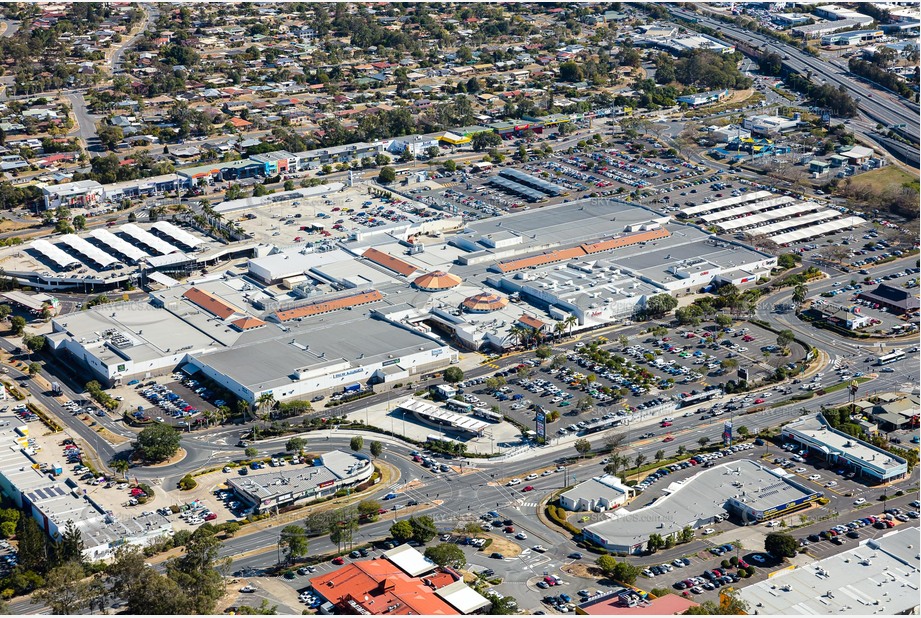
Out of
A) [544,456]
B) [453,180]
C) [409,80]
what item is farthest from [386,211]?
[409,80]

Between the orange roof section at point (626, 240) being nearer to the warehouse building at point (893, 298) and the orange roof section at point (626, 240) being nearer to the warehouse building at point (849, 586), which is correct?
the warehouse building at point (893, 298)

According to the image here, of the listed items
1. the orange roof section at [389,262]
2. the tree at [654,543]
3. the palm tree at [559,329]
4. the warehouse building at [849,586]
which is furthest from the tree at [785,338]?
the orange roof section at [389,262]

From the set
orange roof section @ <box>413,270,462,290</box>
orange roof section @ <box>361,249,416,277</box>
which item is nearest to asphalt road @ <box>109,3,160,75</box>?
orange roof section @ <box>361,249,416,277</box>

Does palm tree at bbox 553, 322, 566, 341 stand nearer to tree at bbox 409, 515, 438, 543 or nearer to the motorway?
tree at bbox 409, 515, 438, 543

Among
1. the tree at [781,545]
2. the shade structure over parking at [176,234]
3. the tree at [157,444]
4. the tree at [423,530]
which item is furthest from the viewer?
the shade structure over parking at [176,234]

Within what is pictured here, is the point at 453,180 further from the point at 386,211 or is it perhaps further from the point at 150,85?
the point at 150,85

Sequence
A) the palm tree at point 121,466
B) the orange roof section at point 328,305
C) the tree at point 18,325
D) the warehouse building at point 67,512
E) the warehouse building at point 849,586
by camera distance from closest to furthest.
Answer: the warehouse building at point 849,586 < the warehouse building at point 67,512 < the palm tree at point 121,466 < the orange roof section at point 328,305 < the tree at point 18,325
